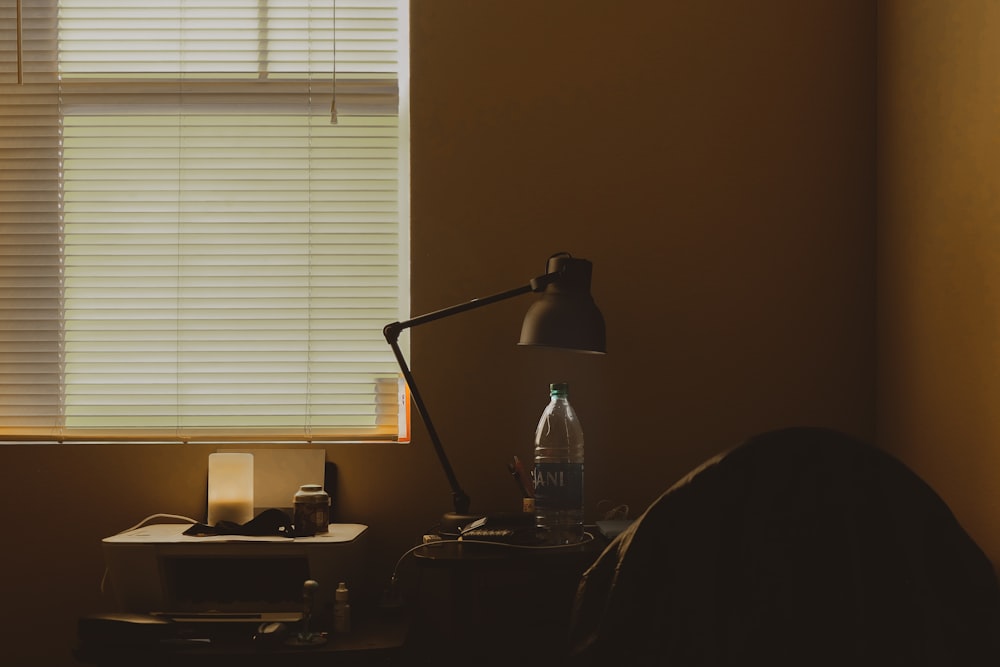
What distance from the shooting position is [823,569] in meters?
1.03

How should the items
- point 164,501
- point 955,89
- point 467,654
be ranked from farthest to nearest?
point 164,501 → point 955,89 → point 467,654

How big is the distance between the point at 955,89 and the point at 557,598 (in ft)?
4.45

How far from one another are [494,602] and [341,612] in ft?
1.15

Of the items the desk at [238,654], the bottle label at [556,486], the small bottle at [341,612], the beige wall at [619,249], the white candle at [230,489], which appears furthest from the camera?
the beige wall at [619,249]

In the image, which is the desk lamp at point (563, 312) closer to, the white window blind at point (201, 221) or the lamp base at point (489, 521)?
the lamp base at point (489, 521)

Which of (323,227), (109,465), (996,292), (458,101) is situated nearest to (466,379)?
(323,227)

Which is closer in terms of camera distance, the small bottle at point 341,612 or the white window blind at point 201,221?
the small bottle at point 341,612

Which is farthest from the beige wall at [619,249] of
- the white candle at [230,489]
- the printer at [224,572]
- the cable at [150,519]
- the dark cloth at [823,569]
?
the dark cloth at [823,569]

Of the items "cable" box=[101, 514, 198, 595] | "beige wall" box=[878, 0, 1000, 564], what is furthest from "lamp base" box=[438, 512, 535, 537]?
"beige wall" box=[878, 0, 1000, 564]

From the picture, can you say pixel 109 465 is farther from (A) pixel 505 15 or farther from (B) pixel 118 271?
(A) pixel 505 15

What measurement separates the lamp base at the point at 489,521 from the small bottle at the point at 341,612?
24 centimetres

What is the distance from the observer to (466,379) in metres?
2.04

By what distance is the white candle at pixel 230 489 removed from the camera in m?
Answer: 1.88

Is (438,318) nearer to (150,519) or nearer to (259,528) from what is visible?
(259,528)
